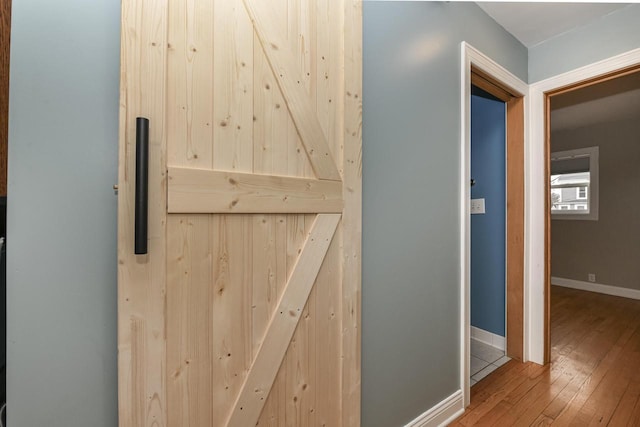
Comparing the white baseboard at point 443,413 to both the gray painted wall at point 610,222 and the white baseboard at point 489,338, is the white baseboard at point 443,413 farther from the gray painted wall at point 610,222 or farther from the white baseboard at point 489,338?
the gray painted wall at point 610,222

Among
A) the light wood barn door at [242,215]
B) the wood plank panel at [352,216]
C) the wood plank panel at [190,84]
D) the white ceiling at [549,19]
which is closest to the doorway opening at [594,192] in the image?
the white ceiling at [549,19]

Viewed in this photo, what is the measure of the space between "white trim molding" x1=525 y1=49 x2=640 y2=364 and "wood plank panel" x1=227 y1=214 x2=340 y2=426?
1.92 m

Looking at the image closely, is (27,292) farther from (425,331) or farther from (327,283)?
(425,331)

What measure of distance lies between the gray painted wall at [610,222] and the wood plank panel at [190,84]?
545 cm

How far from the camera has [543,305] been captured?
2203 mm

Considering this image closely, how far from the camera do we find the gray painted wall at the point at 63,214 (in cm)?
70

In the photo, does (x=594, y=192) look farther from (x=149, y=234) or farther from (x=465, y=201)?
(x=149, y=234)

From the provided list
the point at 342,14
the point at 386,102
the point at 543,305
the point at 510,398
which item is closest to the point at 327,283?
the point at 386,102

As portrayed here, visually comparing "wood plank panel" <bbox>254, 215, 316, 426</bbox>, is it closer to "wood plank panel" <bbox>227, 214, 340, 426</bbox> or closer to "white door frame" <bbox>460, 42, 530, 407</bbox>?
"wood plank panel" <bbox>227, 214, 340, 426</bbox>

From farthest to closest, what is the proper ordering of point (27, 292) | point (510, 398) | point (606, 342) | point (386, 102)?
point (606, 342) → point (510, 398) → point (386, 102) → point (27, 292)

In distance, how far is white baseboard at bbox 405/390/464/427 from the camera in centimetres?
150

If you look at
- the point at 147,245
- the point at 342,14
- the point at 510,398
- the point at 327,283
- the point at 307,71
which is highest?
the point at 342,14

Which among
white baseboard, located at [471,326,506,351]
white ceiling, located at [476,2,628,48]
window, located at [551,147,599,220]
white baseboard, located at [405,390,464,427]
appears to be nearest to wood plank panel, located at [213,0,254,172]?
white baseboard, located at [405,390,464,427]

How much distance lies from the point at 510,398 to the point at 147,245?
7.39ft
